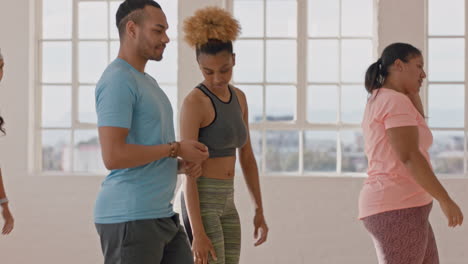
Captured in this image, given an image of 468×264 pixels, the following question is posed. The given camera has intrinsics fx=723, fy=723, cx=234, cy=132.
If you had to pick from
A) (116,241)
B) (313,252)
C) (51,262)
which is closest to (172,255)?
(116,241)

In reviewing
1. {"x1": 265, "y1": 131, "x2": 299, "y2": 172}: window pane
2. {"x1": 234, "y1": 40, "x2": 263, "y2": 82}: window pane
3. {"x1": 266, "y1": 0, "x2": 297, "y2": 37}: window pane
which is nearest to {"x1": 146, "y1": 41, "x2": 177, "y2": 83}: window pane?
{"x1": 234, "y1": 40, "x2": 263, "y2": 82}: window pane

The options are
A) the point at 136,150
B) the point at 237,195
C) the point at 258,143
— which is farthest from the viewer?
the point at 258,143

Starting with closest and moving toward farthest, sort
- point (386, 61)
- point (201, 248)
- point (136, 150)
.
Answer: point (136, 150)
point (201, 248)
point (386, 61)

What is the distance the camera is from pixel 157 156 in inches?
87.8

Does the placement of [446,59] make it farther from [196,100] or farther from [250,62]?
[196,100]

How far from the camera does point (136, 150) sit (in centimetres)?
219

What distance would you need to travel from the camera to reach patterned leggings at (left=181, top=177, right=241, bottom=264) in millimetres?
2852

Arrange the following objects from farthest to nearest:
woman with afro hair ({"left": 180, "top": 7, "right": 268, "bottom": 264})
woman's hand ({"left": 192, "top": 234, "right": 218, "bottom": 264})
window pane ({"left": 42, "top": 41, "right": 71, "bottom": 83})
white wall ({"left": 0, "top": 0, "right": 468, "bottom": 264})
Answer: window pane ({"left": 42, "top": 41, "right": 71, "bottom": 83})
white wall ({"left": 0, "top": 0, "right": 468, "bottom": 264})
woman with afro hair ({"left": 180, "top": 7, "right": 268, "bottom": 264})
woman's hand ({"left": 192, "top": 234, "right": 218, "bottom": 264})

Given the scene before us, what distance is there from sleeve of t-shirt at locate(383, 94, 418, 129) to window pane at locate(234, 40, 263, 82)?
272 cm

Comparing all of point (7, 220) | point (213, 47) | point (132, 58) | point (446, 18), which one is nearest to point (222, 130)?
point (213, 47)

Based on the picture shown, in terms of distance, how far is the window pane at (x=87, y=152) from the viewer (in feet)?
19.0

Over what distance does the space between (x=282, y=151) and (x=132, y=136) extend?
11.4 feet

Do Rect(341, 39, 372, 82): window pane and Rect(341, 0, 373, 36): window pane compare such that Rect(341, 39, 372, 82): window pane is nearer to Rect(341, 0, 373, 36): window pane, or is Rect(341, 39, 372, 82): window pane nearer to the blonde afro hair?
Rect(341, 0, 373, 36): window pane

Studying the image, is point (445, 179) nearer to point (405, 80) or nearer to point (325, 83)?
point (325, 83)
